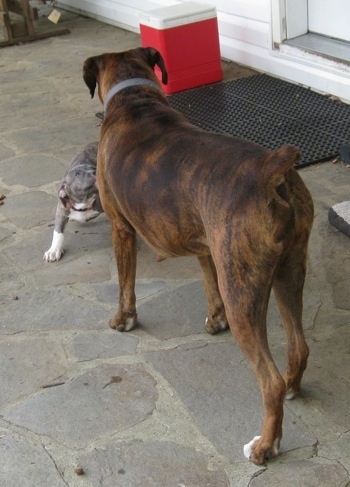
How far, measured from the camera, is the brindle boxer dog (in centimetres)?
277

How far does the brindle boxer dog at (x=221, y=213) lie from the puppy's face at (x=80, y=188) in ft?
2.78

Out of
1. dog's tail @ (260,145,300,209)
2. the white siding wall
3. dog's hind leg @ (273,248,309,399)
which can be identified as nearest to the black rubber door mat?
the white siding wall

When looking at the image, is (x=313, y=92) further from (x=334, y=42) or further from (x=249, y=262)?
(x=249, y=262)

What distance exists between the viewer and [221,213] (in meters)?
2.83

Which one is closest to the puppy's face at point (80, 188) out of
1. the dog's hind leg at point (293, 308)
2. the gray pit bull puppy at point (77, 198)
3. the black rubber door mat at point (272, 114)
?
the gray pit bull puppy at point (77, 198)

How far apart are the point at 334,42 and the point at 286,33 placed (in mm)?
435

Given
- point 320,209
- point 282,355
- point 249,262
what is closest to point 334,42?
point 320,209

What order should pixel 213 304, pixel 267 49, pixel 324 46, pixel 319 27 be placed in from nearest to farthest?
pixel 213 304 → pixel 324 46 → pixel 319 27 → pixel 267 49

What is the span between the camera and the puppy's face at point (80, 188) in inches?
183

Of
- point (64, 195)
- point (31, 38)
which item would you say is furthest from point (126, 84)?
point (31, 38)

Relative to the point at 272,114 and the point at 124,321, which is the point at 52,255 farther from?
the point at 272,114

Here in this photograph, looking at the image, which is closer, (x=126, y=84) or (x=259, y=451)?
(x=259, y=451)

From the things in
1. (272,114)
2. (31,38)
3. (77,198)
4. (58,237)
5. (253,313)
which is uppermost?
(253,313)

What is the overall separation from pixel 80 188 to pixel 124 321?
1.01 m
